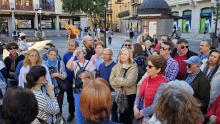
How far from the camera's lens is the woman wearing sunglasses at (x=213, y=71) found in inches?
136

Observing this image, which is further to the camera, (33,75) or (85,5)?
(85,5)

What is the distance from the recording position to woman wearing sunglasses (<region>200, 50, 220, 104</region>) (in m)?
3.46

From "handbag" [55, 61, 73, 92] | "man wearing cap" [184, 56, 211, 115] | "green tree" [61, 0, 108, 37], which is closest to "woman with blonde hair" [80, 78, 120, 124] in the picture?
"man wearing cap" [184, 56, 211, 115]

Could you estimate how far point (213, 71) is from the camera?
369 centimetres

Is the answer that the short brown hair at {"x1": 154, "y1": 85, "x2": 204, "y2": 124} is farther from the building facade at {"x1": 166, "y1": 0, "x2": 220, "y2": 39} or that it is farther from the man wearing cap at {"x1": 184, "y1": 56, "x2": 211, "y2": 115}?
the building facade at {"x1": 166, "y1": 0, "x2": 220, "y2": 39}

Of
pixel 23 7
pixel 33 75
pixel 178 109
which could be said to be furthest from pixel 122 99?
pixel 23 7

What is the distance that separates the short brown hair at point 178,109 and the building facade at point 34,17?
37.2m

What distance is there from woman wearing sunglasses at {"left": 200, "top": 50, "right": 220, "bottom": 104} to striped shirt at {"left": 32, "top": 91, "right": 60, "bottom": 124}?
2.44 m

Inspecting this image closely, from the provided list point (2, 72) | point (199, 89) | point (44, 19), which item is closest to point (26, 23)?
point (44, 19)

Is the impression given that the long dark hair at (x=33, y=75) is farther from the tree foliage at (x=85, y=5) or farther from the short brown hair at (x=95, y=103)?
the tree foliage at (x=85, y=5)

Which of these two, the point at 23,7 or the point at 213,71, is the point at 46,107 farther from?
the point at 23,7

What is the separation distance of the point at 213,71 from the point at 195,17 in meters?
27.3

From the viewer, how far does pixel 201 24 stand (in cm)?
2762

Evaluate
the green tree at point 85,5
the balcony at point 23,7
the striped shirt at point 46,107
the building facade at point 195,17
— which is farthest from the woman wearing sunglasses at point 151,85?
the balcony at point 23,7
